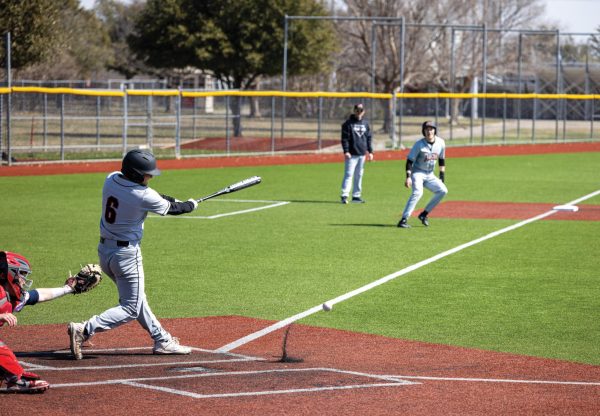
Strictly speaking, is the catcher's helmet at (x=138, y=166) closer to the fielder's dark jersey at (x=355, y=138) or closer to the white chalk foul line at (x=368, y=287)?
the white chalk foul line at (x=368, y=287)

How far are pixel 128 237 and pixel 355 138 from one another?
13819 millimetres

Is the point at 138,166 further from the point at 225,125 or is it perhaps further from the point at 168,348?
the point at 225,125

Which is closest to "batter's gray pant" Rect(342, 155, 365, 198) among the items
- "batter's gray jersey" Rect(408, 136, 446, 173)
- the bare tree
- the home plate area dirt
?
"batter's gray jersey" Rect(408, 136, 446, 173)

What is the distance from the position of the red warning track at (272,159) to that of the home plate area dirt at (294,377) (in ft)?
65.2

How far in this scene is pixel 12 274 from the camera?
763 centimetres

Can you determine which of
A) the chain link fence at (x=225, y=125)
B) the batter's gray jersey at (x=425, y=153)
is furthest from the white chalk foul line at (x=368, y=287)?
the chain link fence at (x=225, y=125)

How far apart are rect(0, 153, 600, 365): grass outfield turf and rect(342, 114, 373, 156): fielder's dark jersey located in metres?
1.23

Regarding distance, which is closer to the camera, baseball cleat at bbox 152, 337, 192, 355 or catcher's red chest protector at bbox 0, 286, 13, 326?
catcher's red chest protector at bbox 0, 286, 13, 326

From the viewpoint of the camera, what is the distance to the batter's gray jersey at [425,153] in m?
17.9

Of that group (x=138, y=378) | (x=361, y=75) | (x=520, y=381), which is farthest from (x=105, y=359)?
(x=361, y=75)

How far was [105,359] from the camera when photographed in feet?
28.9

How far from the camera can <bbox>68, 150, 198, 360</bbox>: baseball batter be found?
341 inches

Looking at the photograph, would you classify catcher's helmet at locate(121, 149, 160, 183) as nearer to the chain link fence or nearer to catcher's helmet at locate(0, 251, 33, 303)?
catcher's helmet at locate(0, 251, 33, 303)

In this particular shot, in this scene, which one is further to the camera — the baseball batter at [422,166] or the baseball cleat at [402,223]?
the baseball cleat at [402,223]
